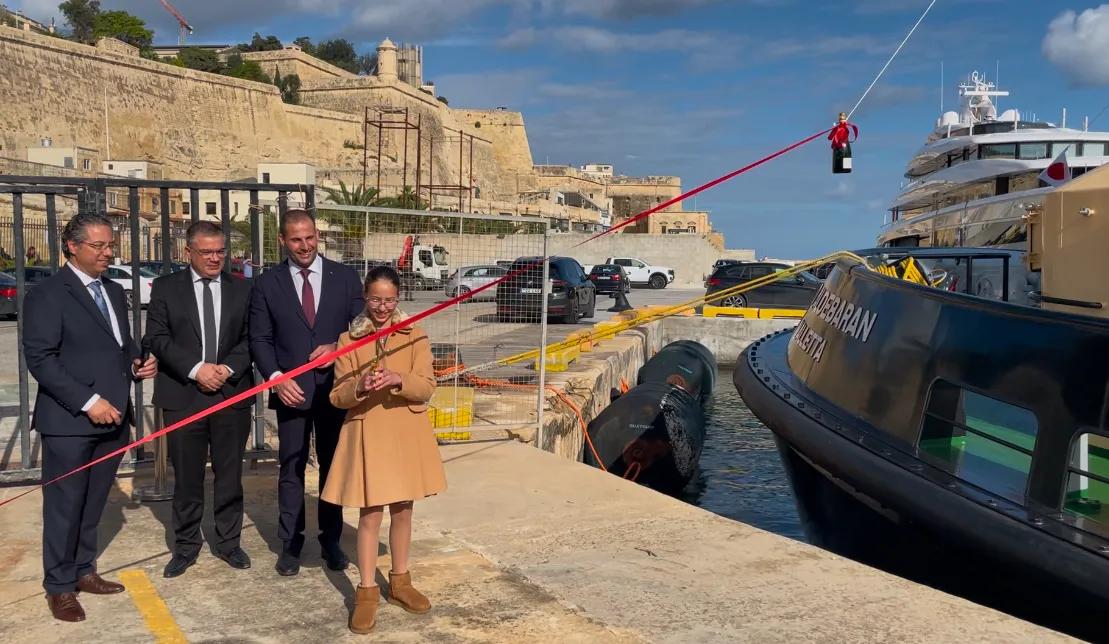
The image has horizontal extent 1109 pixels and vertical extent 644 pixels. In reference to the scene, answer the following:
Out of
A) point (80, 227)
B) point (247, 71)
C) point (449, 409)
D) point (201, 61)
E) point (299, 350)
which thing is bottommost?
point (449, 409)

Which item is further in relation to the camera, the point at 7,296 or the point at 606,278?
the point at 606,278

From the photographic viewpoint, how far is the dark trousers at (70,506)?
3854 millimetres

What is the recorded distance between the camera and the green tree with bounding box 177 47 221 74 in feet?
279

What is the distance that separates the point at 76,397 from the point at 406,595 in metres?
1.65

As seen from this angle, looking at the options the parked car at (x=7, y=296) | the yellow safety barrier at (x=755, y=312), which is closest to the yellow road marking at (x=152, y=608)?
the parked car at (x=7, y=296)

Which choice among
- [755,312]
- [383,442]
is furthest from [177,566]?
[755,312]

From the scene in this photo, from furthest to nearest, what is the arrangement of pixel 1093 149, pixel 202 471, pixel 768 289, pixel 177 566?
pixel 1093 149, pixel 768 289, pixel 202 471, pixel 177 566

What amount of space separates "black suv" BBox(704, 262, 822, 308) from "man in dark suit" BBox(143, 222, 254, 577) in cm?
1832

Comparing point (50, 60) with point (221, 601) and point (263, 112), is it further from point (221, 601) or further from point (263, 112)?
point (221, 601)

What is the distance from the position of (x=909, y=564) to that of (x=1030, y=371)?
1.26 m

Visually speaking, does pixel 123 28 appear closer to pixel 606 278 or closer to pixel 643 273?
pixel 643 273

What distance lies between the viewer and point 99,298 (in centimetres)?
405

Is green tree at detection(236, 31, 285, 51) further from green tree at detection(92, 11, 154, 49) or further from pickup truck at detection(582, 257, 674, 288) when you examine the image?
pickup truck at detection(582, 257, 674, 288)

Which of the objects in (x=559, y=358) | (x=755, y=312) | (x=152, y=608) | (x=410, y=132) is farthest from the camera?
(x=410, y=132)
